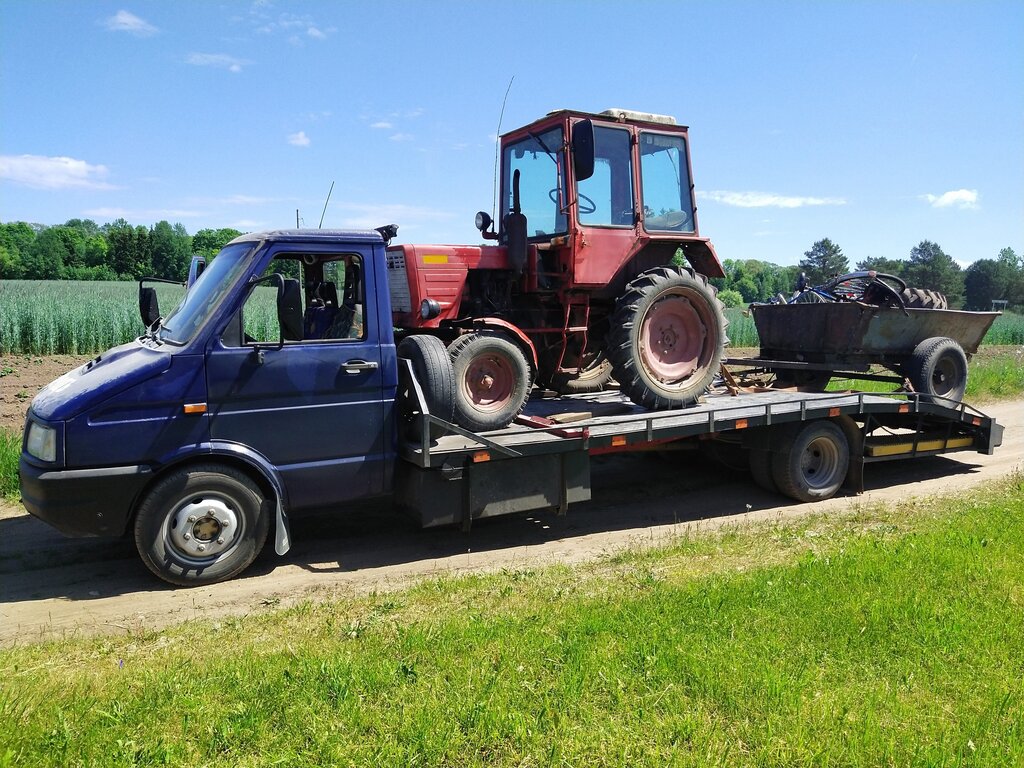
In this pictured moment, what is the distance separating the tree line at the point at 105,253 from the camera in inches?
2315

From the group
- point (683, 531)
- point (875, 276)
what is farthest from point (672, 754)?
point (875, 276)

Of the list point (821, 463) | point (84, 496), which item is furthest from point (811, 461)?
point (84, 496)

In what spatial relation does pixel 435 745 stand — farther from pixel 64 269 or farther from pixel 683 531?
pixel 64 269

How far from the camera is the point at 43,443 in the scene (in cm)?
512

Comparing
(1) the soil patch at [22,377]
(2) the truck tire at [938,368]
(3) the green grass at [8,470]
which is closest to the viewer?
(3) the green grass at [8,470]

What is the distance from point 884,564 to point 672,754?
9.63ft

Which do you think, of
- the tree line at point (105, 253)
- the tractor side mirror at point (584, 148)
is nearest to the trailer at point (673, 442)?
the tractor side mirror at point (584, 148)

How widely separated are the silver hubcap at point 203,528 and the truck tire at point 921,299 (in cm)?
849

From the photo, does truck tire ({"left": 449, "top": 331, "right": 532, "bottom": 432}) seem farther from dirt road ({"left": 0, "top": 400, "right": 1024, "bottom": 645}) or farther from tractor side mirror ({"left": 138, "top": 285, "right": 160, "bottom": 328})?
tractor side mirror ({"left": 138, "top": 285, "right": 160, "bottom": 328})

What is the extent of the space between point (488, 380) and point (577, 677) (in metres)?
3.27

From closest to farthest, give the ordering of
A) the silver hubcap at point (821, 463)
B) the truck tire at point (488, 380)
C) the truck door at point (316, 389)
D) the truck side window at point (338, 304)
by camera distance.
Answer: the truck door at point (316, 389) → the truck side window at point (338, 304) → the truck tire at point (488, 380) → the silver hubcap at point (821, 463)

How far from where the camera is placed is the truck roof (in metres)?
5.73

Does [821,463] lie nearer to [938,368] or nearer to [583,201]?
[938,368]

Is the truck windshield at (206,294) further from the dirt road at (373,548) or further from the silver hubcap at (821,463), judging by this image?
the silver hubcap at (821,463)
